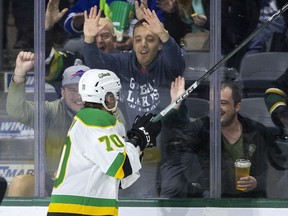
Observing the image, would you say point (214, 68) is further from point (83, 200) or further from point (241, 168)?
point (83, 200)

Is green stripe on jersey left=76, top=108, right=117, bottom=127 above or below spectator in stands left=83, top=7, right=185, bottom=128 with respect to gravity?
below

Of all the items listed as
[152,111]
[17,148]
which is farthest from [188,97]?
[17,148]

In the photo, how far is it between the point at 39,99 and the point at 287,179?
1460mm

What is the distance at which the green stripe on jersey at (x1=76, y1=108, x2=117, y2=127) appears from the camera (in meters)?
4.73

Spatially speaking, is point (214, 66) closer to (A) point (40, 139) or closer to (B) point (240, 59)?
(B) point (240, 59)

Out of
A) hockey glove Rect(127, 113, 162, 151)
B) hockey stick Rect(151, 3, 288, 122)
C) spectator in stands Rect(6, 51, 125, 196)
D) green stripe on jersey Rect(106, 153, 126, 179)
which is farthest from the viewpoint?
spectator in stands Rect(6, 51, 125, 196)

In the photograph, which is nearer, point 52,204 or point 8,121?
point 52,204

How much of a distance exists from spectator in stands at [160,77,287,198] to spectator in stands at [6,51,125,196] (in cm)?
35

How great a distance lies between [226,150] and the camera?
552 cm

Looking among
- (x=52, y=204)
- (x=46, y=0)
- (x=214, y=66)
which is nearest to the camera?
(x=52, y=204)

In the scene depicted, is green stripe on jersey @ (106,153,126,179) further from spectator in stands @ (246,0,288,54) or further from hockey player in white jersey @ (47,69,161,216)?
spectator in stands @ (246,0,288,54)

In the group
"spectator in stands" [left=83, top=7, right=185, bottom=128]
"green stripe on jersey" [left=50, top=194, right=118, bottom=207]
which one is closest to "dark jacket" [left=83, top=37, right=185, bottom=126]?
"spectator in stands" [left=83, top=7, right=185, bottom=128]

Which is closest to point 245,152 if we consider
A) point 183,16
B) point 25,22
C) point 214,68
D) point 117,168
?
point 214,68

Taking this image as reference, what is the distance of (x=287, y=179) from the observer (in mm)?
5527
